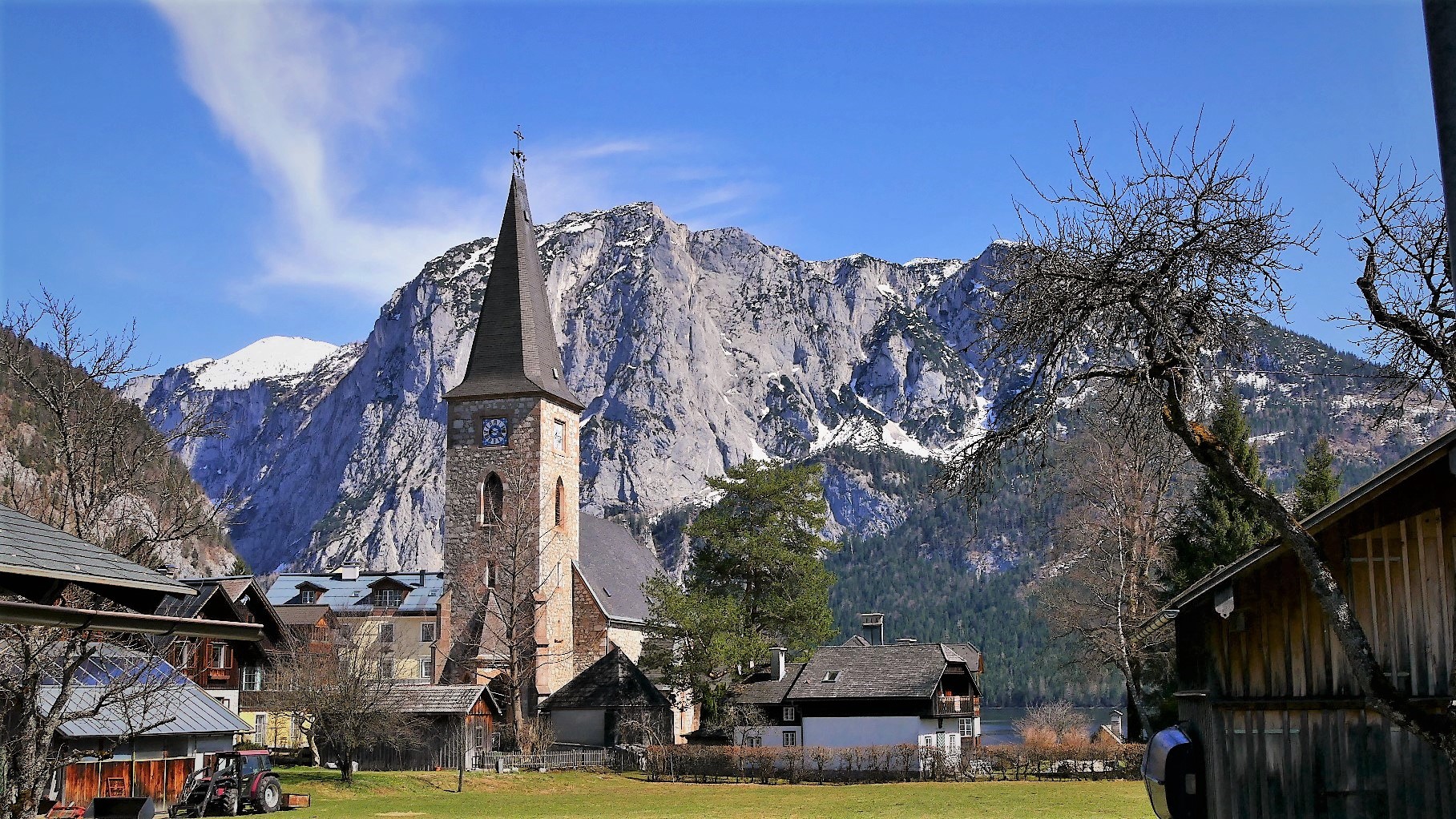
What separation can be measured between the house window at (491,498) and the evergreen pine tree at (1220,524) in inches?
1361

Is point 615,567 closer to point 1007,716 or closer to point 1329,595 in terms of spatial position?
point 1329,595

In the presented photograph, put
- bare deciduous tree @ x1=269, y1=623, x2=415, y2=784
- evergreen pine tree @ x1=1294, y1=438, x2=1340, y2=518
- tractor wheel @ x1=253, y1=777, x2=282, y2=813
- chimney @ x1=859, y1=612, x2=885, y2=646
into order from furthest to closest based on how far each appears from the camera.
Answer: chimney @ x1=859, y1=612, x2=885, y2=646 < bare deciduous tree @ x1=269, y1=623, x2=415, y2=784 < evergreen pine tree @ x1=1294, y1=438, x2=1340, y2=518 < tractor wheel @ x1=253, y1=777, x2=282, y2=813

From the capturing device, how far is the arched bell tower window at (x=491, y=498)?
63438 millimetres

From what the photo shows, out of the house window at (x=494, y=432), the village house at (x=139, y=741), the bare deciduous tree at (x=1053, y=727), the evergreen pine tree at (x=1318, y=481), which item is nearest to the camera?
the village house at (x=139, y=741)

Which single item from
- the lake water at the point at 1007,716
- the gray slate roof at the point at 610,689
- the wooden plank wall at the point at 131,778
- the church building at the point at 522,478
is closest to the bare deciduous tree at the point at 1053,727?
the gray slate roof at the point at 610,689

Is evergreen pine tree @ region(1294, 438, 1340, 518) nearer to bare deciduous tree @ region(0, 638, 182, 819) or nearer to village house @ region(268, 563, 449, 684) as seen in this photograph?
bare deciduous tree @ region(0, 638, 182, 819)

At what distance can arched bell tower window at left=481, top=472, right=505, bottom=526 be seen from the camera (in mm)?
63438

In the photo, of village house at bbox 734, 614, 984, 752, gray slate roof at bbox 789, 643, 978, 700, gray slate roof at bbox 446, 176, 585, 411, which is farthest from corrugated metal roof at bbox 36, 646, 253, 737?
gray slate roof at bbox 446, 176, 585, 411

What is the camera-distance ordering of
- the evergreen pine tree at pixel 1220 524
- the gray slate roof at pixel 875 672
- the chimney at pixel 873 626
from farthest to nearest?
the chimney at pixel 873 626 < the gray slate roof at pixel 875 672 < the evergreen pine tree at pixel 1220 524

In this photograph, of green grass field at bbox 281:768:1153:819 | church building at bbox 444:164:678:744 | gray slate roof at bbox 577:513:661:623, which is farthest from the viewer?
gray slate roof at bbox 577:513:661:623

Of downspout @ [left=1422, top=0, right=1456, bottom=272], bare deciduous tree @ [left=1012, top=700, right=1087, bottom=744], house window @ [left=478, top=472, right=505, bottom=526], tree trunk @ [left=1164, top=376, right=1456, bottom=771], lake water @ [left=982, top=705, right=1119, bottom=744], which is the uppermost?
house window @ [left=478, top=472, right=505, bottom=526]

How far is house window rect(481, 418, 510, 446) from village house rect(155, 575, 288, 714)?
1583 centimetres

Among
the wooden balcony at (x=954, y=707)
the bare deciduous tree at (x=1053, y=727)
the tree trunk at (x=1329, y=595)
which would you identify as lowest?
the bare deciduous tree at (x=1053, y=727)

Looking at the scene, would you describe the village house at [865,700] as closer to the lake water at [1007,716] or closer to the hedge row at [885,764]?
the hedge row at [885,764]
